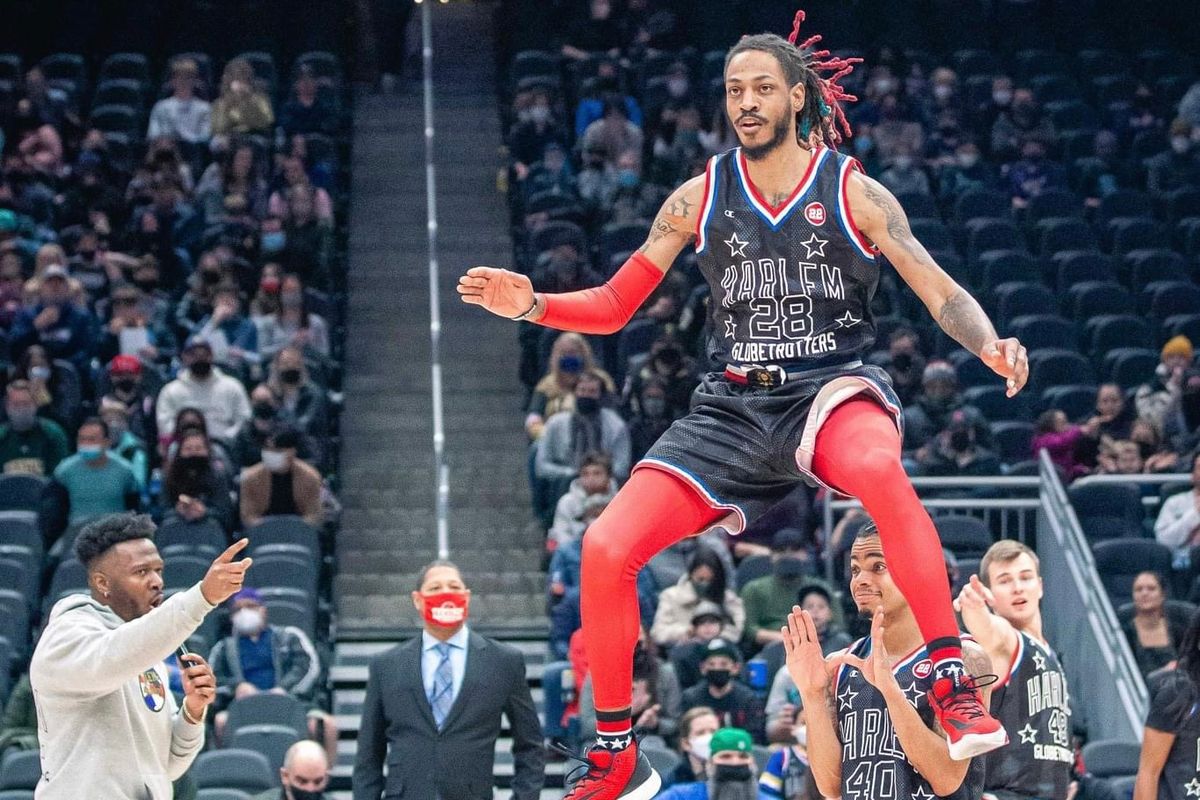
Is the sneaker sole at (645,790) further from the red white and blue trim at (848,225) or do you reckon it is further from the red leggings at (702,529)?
the red white and blue trim at (848,225)

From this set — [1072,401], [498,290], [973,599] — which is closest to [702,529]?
[498,290]

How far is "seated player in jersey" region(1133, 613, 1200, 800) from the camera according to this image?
17.3ft

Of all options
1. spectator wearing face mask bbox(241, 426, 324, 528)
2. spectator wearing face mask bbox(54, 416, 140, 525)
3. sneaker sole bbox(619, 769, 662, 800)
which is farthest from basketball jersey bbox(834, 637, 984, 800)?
spectator wearing face mask bbox(54, 416, 140, 525)

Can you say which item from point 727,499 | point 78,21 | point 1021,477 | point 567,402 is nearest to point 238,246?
point 567,402

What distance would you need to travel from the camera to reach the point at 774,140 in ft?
14.3

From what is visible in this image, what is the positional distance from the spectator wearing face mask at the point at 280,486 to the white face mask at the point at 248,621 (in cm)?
137

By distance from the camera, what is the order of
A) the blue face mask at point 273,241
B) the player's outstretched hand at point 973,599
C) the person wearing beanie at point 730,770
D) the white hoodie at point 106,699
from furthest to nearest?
the blue face mask at point 273,241 < the person wearing beanie at point 730,770 < the player's outstretched hand at point 973,599 < the white hoodie at point 106,699

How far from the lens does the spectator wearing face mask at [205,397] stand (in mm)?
11125

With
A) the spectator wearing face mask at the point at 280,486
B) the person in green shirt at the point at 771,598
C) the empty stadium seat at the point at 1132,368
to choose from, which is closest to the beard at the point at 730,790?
the person in green shirt at the point at 771,598

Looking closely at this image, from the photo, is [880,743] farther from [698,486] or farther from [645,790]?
[698,486]

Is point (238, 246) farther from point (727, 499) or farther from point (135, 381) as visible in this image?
point (727, 499)

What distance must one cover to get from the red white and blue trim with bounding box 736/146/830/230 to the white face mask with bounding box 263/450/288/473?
6.47 metres

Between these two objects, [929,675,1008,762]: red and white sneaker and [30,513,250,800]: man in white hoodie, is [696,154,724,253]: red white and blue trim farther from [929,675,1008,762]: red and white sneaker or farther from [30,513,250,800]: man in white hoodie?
[30,513,250,800]: man in white hoodie

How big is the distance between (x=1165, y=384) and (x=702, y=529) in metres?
8.17
